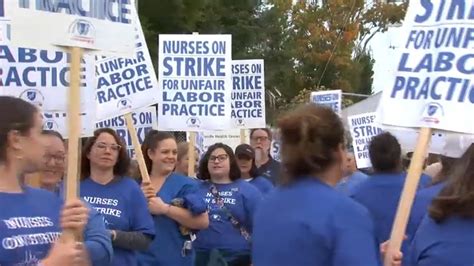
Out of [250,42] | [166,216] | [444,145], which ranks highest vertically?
[250,42]

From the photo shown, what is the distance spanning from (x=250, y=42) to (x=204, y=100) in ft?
98.7

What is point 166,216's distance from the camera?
25.1 ft

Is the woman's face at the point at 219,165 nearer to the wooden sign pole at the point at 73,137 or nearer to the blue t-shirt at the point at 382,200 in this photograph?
the blue t-shirt at the point at 382,200

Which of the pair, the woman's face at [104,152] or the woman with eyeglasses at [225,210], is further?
the woman with eyeglasses at [225,210]

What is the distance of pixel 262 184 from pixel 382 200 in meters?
3.54

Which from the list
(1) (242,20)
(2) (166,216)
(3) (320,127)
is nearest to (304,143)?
(3) (320,127)

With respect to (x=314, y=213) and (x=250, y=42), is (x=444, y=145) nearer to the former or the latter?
(x=314, y=213)

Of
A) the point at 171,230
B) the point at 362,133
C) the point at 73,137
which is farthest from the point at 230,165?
the point at 73,137

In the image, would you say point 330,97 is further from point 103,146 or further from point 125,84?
point 103,146

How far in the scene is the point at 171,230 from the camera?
7.71m

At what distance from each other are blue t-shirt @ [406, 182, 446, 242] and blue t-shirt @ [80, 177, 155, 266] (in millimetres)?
1705

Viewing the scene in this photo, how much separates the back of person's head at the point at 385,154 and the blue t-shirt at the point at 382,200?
7 centimetres

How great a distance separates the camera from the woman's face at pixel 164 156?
796 cm

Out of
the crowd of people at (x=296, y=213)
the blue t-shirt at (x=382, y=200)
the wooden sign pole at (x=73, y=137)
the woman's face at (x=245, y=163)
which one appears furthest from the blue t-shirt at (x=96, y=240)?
the woman's face at (x=245, y=163)
